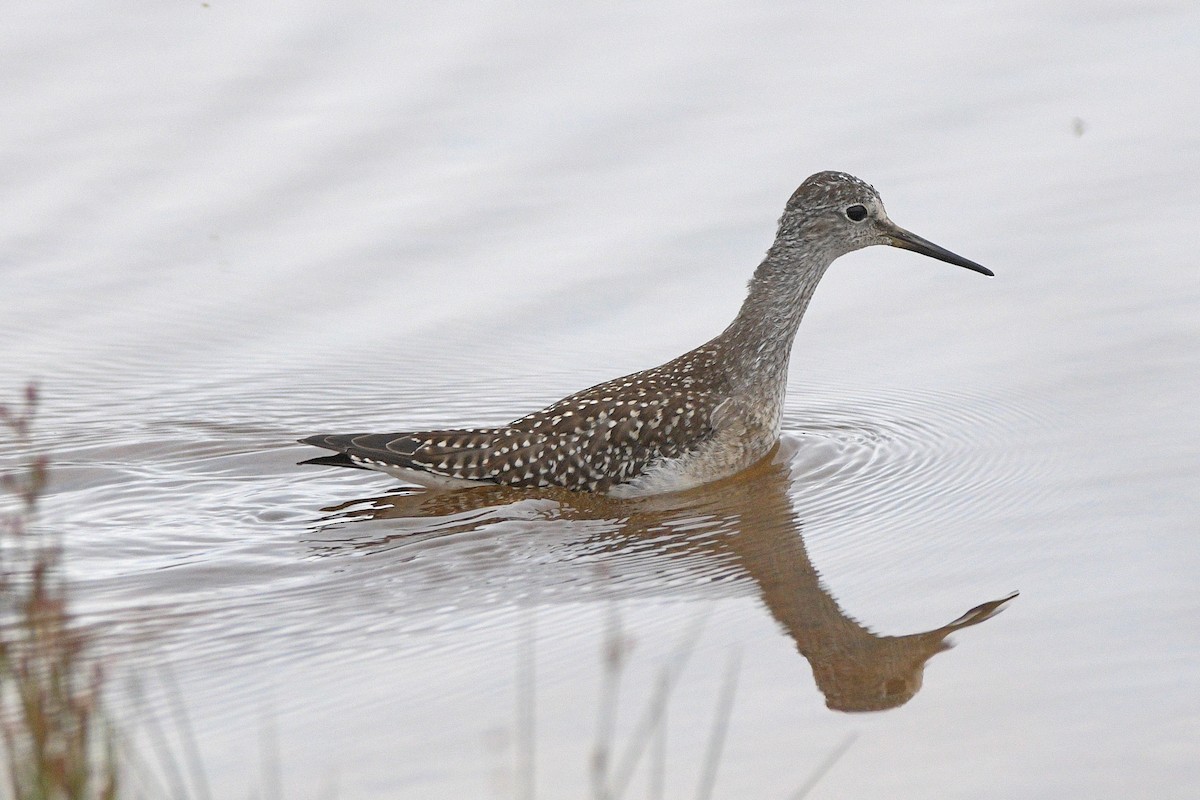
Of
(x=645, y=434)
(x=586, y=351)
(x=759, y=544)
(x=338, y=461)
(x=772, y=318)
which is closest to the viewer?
(x=759, y=544)

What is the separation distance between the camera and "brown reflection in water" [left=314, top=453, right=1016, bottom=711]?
512cm

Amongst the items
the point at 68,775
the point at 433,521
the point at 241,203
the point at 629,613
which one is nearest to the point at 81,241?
the point at 241,203

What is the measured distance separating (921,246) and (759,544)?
2.01 m

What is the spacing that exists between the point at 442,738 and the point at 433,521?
2.30 m

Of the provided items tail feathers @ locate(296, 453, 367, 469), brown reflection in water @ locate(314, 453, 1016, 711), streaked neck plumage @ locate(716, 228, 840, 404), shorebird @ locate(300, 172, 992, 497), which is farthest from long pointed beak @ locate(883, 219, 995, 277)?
tail feathers @ locate(296, 453, 367, 469)

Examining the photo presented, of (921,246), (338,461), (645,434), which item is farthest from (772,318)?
(338,461)

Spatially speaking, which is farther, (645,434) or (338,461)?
(645,434)

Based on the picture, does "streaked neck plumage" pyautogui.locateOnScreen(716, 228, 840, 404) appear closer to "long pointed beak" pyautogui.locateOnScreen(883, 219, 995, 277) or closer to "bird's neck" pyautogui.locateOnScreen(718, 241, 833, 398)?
"bird's neck" pyautogui.locateOnScreen(718, 241, 833, 398)

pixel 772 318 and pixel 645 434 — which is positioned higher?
pixel 772 318

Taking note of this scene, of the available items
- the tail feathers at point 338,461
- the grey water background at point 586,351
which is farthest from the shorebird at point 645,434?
the grey water background at point 586,351

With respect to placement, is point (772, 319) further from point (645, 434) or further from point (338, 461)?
point (338, 461)

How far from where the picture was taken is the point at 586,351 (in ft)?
27.2

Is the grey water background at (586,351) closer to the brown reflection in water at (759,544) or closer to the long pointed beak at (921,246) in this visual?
the brown reflection in water at (759,544)

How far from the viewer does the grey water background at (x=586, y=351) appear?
15.9 feet
